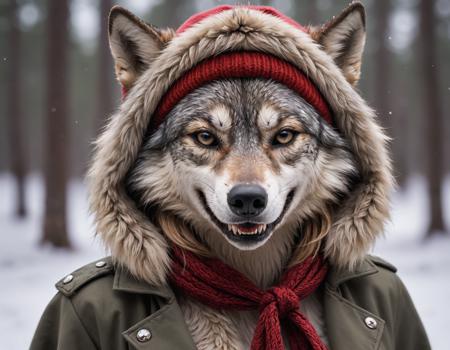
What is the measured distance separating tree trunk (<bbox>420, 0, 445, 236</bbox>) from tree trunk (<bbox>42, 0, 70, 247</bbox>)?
7.31m

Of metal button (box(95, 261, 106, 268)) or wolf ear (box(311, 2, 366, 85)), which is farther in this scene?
wolf ear (box(311, 2, 366, 85))

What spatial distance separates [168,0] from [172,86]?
964 inches

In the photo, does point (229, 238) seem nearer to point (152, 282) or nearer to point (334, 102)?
point (152, 282)

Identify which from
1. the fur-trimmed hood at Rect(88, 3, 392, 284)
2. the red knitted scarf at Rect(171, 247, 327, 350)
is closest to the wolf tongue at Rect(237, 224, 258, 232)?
the red knitted scarf at Rect(171, 247, 327, 350)

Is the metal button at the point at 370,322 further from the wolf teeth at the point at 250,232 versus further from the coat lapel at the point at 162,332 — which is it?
the coat lapel at the point at 162,332


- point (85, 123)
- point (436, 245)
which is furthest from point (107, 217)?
point (85, 123)

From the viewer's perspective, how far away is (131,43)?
2498mm

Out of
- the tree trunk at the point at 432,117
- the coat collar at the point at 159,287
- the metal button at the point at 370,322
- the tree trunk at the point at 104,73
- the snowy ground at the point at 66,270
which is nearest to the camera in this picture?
the coat collar at the point at 159,287

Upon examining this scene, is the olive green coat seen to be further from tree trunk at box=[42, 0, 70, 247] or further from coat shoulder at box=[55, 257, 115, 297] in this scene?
tree trunk at box=[42, 0, 70, 247]

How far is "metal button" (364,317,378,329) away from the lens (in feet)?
7.77

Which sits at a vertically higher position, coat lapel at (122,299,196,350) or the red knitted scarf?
the red knitted scarf

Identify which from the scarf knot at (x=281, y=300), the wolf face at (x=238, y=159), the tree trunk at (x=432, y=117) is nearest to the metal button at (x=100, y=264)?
the wolf face at (x=238, y=159)

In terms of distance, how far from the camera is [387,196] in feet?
8.18

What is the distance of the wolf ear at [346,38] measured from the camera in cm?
255
